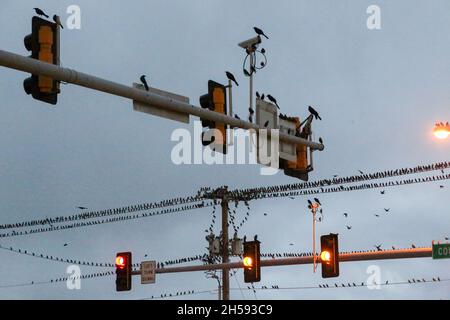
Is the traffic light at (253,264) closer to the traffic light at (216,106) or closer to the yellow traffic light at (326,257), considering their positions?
the yellow traffic light at (326,257)

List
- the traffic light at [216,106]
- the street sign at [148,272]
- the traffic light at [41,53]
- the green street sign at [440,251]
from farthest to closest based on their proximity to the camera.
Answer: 1. the street sign at [148,272]
2. the green street sign at [440,251]
3. the traffic light at [216,106]
4. the traffic light at [41,53]

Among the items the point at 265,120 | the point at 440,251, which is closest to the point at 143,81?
the point at 265,120

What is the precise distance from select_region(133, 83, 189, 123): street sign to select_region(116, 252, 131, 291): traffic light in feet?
50.1

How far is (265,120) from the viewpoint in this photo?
1805 cm

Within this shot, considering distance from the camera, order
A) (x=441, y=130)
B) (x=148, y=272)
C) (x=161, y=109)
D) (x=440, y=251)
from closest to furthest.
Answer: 1. (x=161, y=109)
2. (x=441, y=130)
3. (x=440, y=251)
4. (x=148, y=272)

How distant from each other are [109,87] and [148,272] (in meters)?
18.5

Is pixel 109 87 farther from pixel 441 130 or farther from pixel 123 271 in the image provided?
pixel 123 271

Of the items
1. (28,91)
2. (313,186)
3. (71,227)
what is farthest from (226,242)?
(28,91)

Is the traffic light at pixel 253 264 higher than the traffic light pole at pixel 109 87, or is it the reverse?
the traffic light pole at pixel 109 87

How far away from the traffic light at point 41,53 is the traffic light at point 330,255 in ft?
46.3

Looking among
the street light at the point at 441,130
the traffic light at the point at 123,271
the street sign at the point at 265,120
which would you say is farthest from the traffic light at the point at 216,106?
the traffic light at the point at 123,271

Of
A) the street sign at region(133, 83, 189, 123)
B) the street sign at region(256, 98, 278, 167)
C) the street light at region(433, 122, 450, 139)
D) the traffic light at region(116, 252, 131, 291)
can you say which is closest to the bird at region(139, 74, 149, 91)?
the street sign at region(133, 83, 189, 123)

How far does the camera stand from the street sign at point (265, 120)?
17672 mm

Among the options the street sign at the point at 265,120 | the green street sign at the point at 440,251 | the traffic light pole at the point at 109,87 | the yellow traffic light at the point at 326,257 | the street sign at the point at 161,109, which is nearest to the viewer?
the traffic light pole at the point at 109,87
